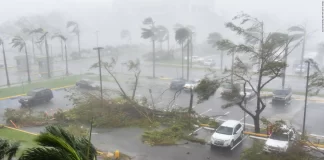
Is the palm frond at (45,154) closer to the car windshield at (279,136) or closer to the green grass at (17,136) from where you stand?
the green grass at (17,136)

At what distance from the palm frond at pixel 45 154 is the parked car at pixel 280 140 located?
1323 centimetres

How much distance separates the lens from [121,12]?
148m

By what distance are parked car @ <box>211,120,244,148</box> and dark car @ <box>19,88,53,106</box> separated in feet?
58.9

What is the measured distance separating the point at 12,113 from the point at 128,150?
10800mm

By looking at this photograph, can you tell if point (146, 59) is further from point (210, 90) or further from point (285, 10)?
point (285, 10)

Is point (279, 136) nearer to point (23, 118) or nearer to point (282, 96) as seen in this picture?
point (282, 96)

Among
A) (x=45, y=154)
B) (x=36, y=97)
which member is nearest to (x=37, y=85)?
(x=36, y=97)

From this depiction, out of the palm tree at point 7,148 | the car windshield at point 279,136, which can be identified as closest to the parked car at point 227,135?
the car windshield at point 279,136

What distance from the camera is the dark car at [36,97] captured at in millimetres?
28703

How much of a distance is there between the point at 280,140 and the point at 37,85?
2961 centimetres

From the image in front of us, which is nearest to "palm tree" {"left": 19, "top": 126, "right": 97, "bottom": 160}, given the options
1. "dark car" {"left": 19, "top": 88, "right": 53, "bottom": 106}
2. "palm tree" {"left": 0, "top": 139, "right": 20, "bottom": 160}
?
"palm tree" {"left": 0, "top": 139, "right": 20, "bottom": 160}

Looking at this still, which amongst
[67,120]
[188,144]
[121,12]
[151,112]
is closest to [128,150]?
[188,144]

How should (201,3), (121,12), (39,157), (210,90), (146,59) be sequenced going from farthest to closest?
(121,12)
(201,3)
(146,59)
(210,90)
(39,157)

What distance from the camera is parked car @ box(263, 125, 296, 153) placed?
1731 cm
